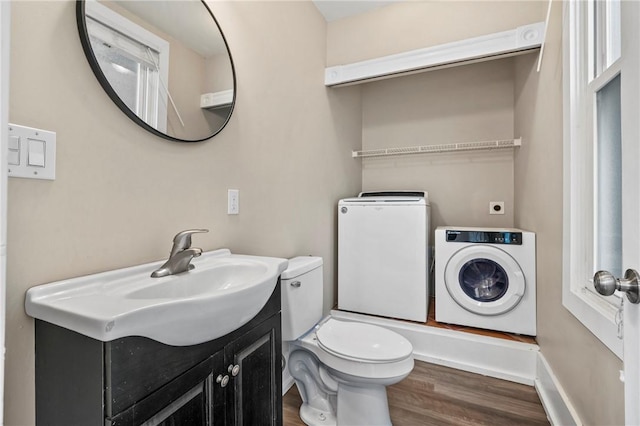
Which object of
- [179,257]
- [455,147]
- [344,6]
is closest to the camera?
[179,257]

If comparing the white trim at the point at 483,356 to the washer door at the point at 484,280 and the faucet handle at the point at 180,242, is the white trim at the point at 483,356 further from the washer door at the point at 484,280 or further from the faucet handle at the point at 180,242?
the faucet handle at the point at 180,242

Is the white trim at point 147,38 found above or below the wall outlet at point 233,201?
above

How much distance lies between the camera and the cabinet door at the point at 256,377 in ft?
2.91

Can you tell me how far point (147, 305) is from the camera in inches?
24.7

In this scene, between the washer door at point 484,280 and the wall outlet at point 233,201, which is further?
the washer door at point 484,280

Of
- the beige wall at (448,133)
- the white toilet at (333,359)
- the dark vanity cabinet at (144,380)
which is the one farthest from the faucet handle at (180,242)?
the beige wall at (448,133)

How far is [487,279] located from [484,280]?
0.02 meters

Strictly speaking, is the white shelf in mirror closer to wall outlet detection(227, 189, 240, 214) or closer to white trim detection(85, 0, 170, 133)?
white trim detection(85, 0, 170, 133)

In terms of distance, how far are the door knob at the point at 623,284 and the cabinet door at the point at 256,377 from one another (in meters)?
0.91

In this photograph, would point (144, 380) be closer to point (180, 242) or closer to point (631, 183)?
point (180, 242)

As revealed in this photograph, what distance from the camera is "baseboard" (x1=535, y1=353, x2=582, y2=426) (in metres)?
1.32

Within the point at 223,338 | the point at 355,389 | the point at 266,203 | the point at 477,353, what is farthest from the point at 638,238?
the point at 477,353

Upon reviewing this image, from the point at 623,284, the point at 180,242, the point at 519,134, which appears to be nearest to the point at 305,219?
the point at 180,242

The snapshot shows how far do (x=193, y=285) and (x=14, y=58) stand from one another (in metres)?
0.75
